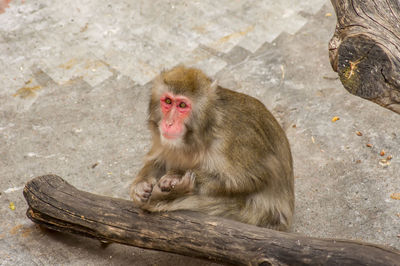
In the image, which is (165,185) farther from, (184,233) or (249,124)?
(249,124)

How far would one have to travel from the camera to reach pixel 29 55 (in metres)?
7.22

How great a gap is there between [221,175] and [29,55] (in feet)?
13.4

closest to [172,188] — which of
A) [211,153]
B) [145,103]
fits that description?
[211,153]

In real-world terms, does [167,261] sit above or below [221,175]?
below

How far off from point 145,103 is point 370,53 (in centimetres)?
368

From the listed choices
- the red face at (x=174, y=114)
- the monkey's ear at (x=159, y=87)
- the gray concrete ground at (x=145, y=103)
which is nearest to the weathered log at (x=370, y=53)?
the red face at (x=174, y=114)

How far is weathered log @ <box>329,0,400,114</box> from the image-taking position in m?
3.41

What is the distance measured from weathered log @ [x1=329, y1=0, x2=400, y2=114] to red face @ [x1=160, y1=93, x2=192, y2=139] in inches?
43.8

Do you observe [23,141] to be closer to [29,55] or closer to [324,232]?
[29,55]

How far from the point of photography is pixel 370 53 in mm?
3463

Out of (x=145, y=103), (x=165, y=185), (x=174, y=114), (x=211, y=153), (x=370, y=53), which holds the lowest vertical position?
(x=145, y=103)

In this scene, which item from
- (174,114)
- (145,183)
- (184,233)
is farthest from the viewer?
(145,183)

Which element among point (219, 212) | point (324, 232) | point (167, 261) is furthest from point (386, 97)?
point (167, 261)

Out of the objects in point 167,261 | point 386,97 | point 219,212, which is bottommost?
point 167,261
